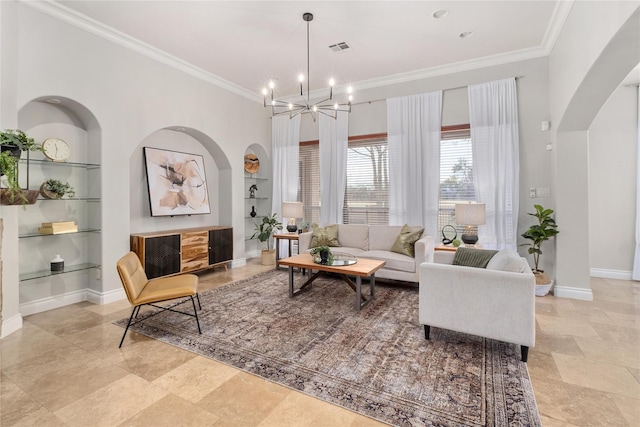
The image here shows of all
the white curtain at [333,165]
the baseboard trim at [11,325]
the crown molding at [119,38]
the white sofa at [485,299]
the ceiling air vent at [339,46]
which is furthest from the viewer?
the white curtain at [333,165]

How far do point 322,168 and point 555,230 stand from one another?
12.8ft

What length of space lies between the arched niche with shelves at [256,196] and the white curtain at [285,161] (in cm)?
24

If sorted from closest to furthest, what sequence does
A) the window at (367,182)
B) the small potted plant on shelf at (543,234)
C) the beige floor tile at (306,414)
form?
the beige floor tile at (306,414) → the small potted plant on shelf at (543,234) → the window at (367,182)

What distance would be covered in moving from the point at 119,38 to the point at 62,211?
2.36 metres

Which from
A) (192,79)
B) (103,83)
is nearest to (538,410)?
(103,83)

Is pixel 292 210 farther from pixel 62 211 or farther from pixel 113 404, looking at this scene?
pixel 113 404

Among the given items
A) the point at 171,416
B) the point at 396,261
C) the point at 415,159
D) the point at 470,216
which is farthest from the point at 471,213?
the point at 171,416

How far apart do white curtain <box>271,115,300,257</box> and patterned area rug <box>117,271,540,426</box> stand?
294cm

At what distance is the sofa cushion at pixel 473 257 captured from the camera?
2.94 m

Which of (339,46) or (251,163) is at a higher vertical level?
(339,46)

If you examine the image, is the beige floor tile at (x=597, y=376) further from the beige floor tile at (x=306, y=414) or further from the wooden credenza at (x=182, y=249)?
the wooden credenza at (x=182, y=249)

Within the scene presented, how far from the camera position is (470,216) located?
4320 mm

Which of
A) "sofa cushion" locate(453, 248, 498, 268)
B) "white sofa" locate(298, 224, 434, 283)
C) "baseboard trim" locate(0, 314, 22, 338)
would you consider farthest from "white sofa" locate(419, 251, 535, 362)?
"baseboard trim" locate(0, 314, 22, 338)

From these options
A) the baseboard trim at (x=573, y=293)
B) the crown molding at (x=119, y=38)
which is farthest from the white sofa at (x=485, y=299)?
the crown molding at (x=119, y=38)
